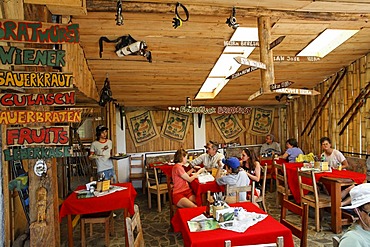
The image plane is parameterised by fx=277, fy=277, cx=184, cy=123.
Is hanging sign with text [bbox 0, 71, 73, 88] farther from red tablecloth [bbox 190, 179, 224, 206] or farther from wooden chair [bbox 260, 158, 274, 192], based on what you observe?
wooden chair [bbox 260, 158, 274, 192]

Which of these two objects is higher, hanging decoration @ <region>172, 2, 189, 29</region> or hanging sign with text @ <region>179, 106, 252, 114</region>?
hanging decoration @ <region>172, 2, 189, 29</region>

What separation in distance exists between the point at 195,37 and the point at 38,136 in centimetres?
298

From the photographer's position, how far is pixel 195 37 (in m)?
4.66

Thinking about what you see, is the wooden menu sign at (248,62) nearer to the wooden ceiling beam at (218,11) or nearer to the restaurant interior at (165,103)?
the restaurant interior at (165,103)

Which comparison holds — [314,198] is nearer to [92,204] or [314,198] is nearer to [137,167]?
[92,204]

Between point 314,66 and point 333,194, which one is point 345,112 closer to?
point 314,66

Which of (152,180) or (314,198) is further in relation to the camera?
(152,180)

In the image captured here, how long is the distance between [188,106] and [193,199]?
3407mm

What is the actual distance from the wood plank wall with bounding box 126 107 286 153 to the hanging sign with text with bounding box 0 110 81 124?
5342mm

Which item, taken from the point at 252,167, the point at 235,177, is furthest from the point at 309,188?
the point at 235,177

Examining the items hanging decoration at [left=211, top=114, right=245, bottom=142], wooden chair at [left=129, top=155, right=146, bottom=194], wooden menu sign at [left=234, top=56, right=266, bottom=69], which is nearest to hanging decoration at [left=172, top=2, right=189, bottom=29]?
wooden menu sign at [left=234, top=56, right=266, bottom=69]

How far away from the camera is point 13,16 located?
2.75m

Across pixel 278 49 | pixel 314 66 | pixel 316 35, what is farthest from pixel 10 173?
pixel 314 66

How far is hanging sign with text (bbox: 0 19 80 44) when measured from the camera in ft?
7.22
